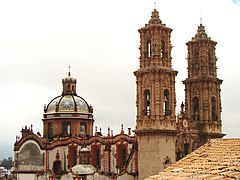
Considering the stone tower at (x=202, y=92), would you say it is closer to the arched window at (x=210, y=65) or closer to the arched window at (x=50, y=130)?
the arched window at (x=210, y=65)

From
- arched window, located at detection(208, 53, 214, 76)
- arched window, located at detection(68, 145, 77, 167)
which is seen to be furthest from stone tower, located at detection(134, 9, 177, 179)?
arched window, located at detection(68, 145, 77, 167)

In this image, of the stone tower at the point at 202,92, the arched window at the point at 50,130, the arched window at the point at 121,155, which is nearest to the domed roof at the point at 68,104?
the arched window at the point at 50,130

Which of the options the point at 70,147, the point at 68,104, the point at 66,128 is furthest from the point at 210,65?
the point at 66,128

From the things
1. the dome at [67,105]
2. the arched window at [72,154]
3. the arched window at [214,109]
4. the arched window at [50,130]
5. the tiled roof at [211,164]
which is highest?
the dome at [67,105]

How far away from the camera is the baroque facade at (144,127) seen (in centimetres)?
4059

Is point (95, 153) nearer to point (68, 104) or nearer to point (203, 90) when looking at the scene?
point (68, 104)

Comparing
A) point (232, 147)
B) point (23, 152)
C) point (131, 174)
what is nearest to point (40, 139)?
point (23, 152)

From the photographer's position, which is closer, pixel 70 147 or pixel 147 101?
pixel 147 101

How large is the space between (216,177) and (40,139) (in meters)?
46.2

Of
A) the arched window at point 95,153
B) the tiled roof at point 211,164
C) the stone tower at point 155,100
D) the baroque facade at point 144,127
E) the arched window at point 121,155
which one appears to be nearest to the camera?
the tiled roof at point 211,164

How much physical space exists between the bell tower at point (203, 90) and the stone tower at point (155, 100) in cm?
610

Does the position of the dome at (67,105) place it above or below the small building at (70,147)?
above

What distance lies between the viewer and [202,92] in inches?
1870

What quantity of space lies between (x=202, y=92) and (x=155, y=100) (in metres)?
8.65
